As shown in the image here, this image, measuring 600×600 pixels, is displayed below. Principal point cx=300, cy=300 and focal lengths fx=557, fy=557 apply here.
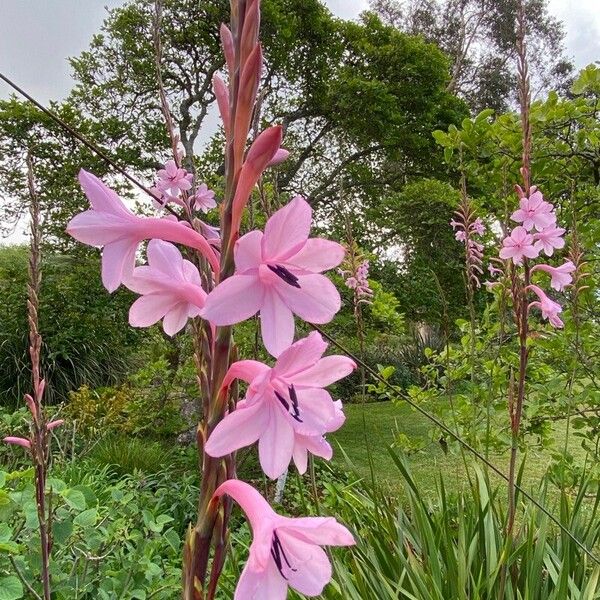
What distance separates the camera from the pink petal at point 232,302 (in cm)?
46

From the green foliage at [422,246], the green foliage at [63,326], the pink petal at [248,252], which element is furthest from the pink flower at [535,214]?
the green foliage at [63,326]

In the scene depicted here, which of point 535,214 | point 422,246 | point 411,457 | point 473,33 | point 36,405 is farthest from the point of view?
point 473,33

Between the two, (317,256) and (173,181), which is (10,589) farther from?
(317,256)

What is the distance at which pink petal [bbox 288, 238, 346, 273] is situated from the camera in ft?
1.71

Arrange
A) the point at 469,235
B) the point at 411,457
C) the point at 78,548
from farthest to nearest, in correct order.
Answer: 1. the point at 411,457
2. the point at 469,235
3. the point at 78,548

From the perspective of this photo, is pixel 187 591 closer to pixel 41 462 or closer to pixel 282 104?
pixel 41 462

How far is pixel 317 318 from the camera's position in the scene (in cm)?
51

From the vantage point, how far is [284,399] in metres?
0.52

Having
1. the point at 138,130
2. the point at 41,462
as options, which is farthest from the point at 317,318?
the point at 138,130

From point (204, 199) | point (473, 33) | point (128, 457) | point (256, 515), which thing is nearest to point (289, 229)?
point (256, 515)

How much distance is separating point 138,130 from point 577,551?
8.01 metres

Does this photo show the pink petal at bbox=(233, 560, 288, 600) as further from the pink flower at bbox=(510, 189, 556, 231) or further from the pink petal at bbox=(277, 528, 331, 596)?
the pink flower at bbox=(510, 189, 556, 231)

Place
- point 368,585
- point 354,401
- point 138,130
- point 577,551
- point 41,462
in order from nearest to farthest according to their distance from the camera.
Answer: point 41,462
point 368,585
point 577,551
point 138,130
point 354,401

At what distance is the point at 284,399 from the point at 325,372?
0.16 feet
